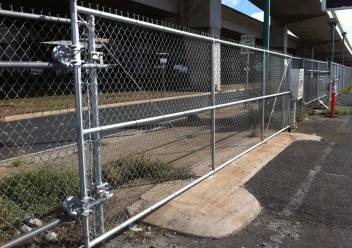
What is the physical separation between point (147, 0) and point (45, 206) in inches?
948

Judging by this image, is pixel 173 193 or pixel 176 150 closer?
pixel 173 193

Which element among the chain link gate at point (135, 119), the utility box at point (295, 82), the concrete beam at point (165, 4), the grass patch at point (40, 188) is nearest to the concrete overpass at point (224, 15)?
the concrete beam at point (165, 4)

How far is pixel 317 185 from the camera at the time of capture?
228 inches

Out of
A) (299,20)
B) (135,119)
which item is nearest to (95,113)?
(135,119)

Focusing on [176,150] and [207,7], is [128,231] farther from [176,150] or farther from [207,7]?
[207,7]

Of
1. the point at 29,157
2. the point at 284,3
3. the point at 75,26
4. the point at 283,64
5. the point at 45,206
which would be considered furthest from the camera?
the point at 284,3

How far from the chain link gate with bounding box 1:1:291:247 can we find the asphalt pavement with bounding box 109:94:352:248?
0.65 metres

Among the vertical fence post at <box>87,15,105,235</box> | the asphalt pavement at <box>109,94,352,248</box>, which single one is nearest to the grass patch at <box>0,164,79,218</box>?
the vertical fence post at <box>87,15,105,235</box>

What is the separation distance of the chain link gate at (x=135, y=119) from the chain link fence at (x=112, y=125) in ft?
0.05

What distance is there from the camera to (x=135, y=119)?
5.21m

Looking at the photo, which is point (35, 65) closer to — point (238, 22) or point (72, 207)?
point (72, 207)

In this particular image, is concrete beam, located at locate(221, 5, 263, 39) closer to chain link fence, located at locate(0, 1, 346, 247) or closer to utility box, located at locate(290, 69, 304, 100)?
utility box, located at locate(290, 69, 304, 100)

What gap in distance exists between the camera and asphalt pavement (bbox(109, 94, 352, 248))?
3.99 metres

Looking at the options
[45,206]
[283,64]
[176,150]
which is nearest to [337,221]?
[45,206]
